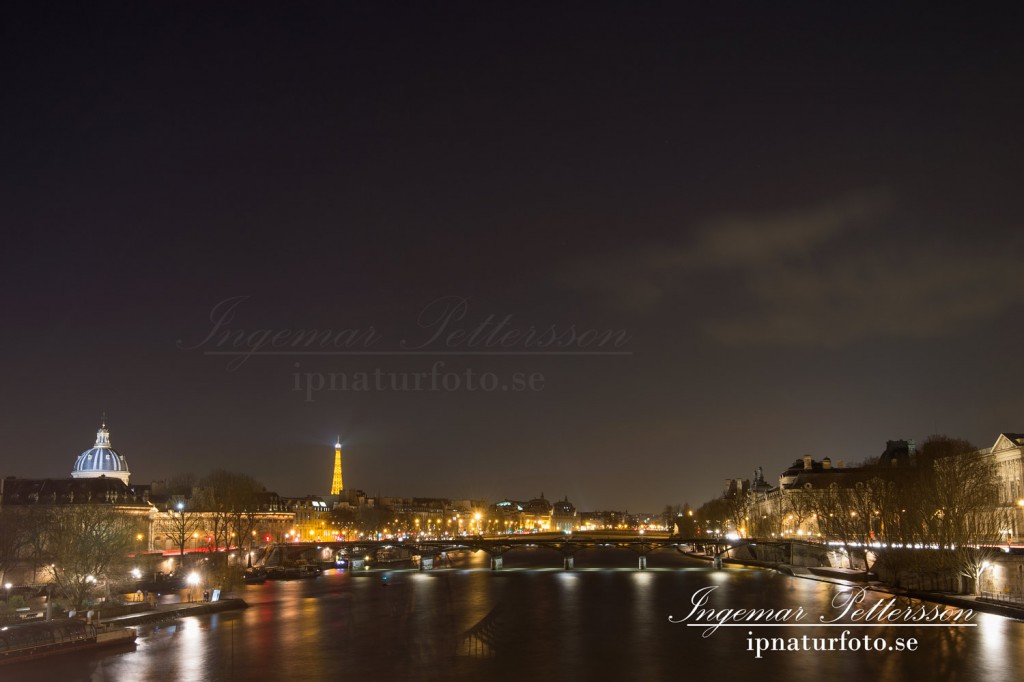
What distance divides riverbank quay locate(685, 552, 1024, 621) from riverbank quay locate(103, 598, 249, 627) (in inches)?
2246

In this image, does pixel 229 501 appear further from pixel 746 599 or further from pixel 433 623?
pixel 746 599

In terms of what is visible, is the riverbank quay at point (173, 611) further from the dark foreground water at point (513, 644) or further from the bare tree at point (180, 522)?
the bare tree at point (180, 522)

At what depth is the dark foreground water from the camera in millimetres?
48625

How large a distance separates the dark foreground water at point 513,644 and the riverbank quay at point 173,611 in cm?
166

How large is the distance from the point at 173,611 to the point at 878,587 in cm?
6123

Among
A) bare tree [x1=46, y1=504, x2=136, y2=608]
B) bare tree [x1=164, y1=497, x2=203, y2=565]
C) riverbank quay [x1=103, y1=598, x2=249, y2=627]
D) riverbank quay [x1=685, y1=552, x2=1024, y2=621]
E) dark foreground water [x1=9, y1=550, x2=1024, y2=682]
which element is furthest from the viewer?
bare tree [x1=164, y1=497, x2=203, y2=565]

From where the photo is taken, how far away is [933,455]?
10056 cm

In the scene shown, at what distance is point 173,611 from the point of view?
71.2 metres

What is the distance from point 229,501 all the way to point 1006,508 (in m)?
92.7

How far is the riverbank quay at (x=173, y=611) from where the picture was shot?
65.0 meters

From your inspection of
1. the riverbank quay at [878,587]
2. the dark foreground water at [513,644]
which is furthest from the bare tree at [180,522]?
the riverbank quay at [878,587]

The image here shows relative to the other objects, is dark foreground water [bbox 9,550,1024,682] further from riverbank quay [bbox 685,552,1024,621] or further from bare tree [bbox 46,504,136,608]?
bare tree [bbox 46,504,136,608]

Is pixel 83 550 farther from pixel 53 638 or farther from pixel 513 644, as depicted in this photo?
pixel 513 644

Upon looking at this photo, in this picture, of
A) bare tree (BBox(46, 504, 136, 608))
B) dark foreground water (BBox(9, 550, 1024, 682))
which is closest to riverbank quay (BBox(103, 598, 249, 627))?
dark foreground water (BBox(9, 550, 1024, 682))
